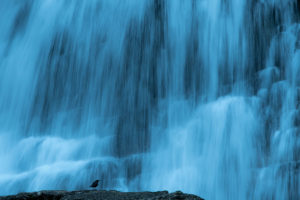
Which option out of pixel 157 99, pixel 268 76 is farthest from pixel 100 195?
pixel 157 99

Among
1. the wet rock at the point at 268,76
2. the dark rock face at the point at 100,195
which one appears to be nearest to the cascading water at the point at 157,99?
the wet rock at the point at 268,76

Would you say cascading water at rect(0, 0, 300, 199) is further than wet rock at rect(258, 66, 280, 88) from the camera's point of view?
No

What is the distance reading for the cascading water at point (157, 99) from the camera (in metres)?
12.5

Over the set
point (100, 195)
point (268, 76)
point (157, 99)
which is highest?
point (268, 76)

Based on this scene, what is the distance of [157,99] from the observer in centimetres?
1627

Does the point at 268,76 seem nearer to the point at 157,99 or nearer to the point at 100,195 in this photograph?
the point at 157,99

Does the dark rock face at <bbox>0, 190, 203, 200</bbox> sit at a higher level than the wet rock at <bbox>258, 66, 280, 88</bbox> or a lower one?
lower

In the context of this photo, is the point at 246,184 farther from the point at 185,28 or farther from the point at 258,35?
the point at 185,28

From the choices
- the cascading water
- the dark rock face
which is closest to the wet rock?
the cascading water

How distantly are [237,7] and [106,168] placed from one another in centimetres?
877

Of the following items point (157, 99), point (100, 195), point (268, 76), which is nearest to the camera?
point (100, 195)

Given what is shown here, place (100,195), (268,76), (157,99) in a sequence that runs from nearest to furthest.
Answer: (100,195)
(268,76)
(157,99)

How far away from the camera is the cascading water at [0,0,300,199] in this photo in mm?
12539

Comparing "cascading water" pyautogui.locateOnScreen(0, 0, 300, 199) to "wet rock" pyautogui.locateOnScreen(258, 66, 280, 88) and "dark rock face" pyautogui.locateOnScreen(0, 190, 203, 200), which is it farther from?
"dark rock face" pyautogui.locateOnScreen(0, 190, 203, 200)
